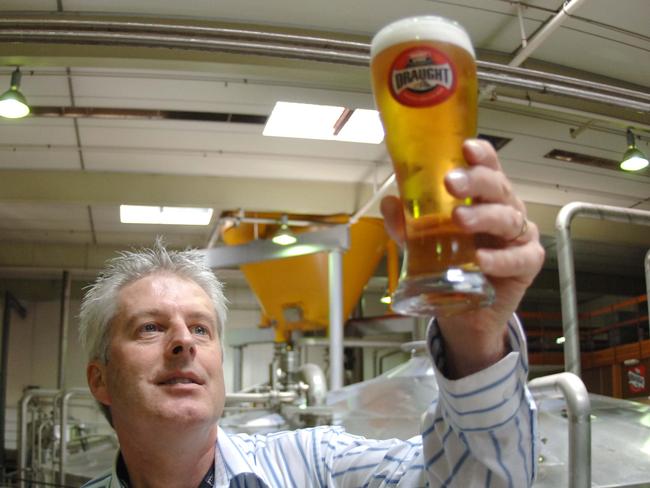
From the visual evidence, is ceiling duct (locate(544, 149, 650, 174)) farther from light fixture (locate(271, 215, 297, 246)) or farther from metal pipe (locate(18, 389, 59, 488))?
metal pipe (locate(18, 389, 59, 488))

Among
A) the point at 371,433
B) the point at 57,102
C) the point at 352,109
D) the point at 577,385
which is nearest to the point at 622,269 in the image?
the point at 352,109

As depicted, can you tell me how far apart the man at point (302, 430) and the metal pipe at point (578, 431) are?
2.03ft

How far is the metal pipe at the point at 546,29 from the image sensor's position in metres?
3.16

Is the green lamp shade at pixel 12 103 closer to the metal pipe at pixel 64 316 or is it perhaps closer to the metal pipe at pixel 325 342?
the metal pipe at pixel 325 342

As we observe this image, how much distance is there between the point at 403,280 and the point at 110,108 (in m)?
4.34

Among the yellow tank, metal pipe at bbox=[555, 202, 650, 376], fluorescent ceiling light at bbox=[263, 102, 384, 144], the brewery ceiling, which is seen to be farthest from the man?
the yellow tank

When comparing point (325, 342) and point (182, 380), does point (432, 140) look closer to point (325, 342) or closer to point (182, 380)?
point (182, 380)

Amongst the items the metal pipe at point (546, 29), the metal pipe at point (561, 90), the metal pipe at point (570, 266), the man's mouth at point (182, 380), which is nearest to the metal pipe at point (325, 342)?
the metal pipe at point (546, 29)

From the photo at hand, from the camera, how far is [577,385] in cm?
155

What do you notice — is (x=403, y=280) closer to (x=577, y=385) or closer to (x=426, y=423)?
(x=426, y=423)

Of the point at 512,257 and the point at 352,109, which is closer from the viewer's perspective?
the point at 512,257

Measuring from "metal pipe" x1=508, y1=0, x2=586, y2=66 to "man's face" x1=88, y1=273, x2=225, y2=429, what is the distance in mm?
2709

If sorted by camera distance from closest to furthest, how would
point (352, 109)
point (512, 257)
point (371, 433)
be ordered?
point (512, 257), point (371, 433), point (352, 109)

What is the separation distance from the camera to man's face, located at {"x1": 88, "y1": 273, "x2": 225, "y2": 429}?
1.11 metres
